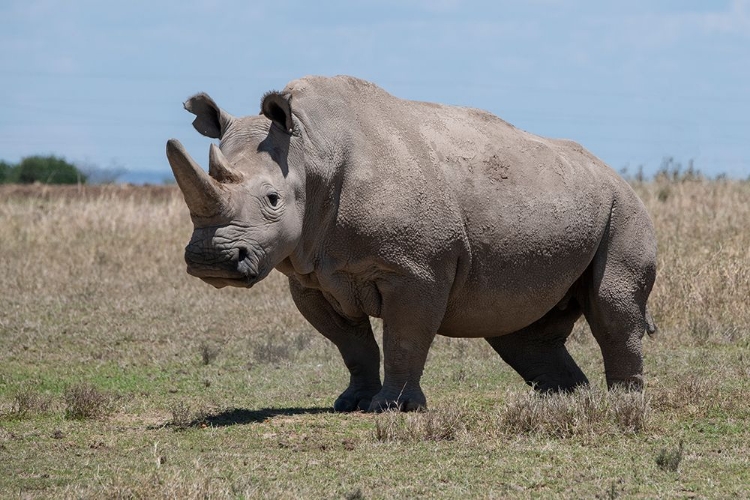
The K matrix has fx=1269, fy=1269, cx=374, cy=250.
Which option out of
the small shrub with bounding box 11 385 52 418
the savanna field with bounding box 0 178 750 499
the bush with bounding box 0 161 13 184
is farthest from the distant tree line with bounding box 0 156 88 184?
the small shrub with bounding box 11 385 52 418

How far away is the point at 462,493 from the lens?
6352 millimetres

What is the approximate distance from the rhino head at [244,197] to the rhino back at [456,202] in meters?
0.31

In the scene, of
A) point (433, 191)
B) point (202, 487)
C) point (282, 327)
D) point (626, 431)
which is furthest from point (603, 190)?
point (282, 327)

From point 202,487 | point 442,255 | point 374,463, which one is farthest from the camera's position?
point 442,255

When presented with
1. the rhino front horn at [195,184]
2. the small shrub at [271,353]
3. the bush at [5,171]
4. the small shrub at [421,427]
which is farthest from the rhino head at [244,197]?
the bush at [5,171]

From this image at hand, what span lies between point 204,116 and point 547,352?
3.31m

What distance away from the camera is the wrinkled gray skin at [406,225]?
7.75 metres

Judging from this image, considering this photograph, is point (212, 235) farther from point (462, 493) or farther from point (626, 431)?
point (626, 431)

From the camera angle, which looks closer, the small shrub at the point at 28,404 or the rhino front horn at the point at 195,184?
the rhino front horn at the point at 195,184

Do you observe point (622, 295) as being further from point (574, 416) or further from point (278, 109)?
point (278, 109)

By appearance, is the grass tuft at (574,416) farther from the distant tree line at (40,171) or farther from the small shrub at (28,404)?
the distant tree line at (40,171)

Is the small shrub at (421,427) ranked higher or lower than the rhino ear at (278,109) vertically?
lower

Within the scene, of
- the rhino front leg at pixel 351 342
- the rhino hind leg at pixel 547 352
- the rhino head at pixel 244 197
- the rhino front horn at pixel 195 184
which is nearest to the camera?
the rhino front horn at pixel 195 184

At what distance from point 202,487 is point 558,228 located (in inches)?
151
